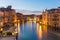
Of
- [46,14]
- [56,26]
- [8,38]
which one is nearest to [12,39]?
[8,38]

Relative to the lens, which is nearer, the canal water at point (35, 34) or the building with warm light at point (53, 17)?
the canal water at point (35, 34)

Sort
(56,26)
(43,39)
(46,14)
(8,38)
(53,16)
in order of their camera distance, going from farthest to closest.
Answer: (46,14) < (53,16) < (56,26) < (43,39) < (8,38)

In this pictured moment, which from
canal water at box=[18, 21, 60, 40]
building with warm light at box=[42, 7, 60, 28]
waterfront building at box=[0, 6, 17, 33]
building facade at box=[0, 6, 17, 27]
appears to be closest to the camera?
canal water at box=[18, 21, 60, 40]

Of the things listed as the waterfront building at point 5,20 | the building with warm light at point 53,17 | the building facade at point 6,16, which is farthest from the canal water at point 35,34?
the building with warm light at point 53,17

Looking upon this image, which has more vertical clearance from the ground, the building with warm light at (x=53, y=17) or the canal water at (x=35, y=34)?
the building with warm light at (x=53, y=17)

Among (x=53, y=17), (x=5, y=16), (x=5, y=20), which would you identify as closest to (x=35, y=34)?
(x=5, y=20)

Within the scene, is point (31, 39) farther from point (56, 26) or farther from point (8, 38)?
point (56, 26)

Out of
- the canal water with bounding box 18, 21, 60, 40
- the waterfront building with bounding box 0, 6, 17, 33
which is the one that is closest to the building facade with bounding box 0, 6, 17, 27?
the waterfront building with bounding box 0, 6, 17, 33

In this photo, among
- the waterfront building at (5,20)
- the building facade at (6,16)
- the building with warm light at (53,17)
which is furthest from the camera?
the building with warm light at (53,17)

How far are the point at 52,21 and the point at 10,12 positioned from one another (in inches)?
192

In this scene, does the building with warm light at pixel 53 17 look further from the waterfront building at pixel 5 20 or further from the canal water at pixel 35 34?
the waterfront building at pixel 5 20

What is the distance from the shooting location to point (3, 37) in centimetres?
713

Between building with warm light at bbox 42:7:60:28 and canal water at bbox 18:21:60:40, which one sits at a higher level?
building with warm light at bbox 42:7:60:28

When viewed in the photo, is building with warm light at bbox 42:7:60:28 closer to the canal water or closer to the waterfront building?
the canal water
